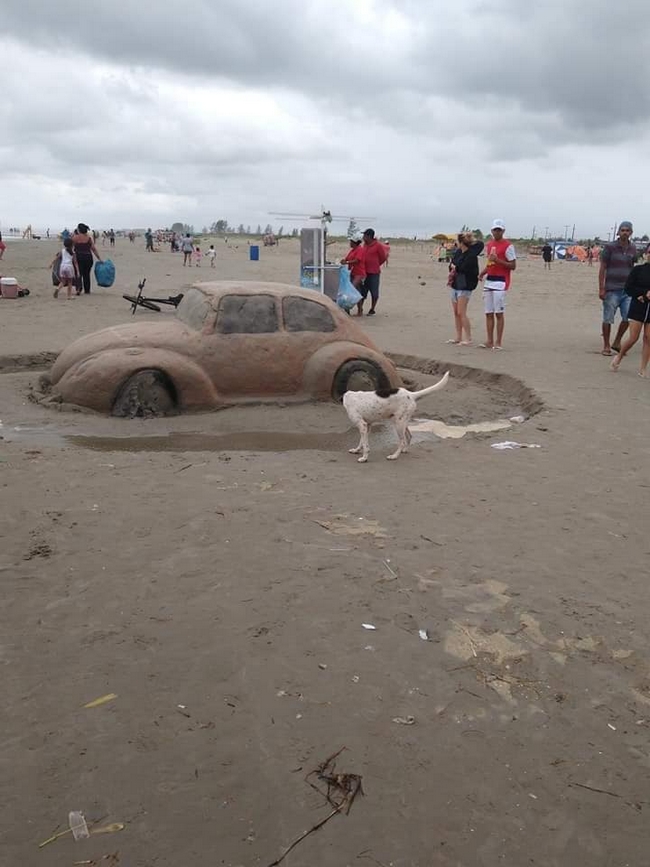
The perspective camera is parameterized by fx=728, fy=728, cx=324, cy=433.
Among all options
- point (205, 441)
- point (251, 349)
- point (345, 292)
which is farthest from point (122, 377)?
point (345, 292)

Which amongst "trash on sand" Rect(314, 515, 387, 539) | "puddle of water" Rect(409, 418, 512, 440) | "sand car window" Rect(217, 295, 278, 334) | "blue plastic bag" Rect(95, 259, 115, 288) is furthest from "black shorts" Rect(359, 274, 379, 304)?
"trash on sand" Rect(314, 515, 387, 539)

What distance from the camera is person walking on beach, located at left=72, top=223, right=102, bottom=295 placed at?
16753 mm

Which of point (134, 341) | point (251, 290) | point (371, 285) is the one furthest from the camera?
point (371, 285)

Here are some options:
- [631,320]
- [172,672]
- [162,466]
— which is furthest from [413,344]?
[172,672]

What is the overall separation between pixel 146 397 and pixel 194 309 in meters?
1.27

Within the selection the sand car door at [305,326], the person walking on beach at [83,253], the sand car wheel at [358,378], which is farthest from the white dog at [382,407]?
the person walking on beach at [83,253]

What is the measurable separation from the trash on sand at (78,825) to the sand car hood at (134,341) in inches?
230

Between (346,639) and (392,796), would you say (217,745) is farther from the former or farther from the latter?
(346,639)

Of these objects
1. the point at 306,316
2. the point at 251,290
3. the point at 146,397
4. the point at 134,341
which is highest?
the point at 251,290

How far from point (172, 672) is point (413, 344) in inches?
379

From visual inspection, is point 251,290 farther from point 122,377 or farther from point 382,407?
point 382,407

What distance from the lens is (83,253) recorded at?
694 inches

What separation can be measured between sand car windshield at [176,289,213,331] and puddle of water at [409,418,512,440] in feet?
8.40

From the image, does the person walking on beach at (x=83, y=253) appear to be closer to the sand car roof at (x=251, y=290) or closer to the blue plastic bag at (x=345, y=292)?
the blue plastic bag at (x=345, y=292)
